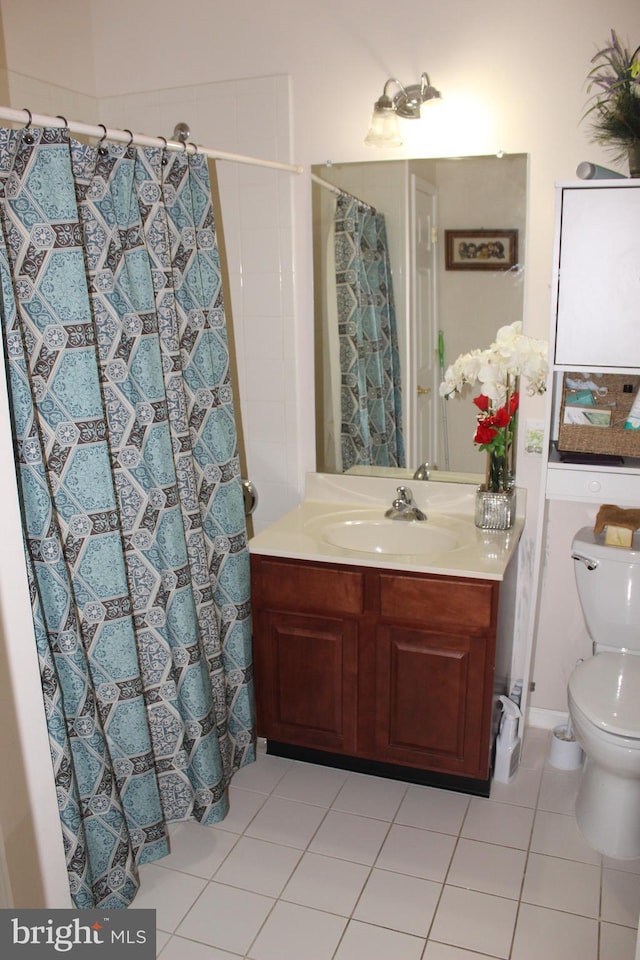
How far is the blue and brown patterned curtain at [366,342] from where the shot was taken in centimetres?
267

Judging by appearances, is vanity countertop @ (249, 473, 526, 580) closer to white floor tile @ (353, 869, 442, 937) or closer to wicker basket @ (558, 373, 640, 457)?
wicker basket @ (558, 373, 640, 457)

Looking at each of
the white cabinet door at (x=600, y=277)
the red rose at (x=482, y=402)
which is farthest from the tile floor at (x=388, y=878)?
the white cabinet door at (x=600, y=277)

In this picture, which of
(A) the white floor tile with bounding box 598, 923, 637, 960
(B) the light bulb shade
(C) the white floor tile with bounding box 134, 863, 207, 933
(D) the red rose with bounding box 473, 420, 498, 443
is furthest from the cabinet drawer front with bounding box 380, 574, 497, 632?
(B) the light bulb shade

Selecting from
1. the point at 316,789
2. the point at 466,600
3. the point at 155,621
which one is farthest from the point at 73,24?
the point at 316,789

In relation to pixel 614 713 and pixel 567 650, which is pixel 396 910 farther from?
pixel 567 650

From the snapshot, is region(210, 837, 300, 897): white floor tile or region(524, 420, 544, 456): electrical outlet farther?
region(524, 420, 544, 456): electrical outlet

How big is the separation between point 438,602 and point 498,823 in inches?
27.7

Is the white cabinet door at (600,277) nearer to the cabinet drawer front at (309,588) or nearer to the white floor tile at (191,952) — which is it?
the cabinet drawer front at (309,588)

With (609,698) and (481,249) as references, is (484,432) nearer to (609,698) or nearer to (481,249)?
(481,249)

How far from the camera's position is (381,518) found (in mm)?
2740

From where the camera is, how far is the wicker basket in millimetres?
2369

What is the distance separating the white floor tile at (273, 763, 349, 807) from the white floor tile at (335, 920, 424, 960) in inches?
20.2
